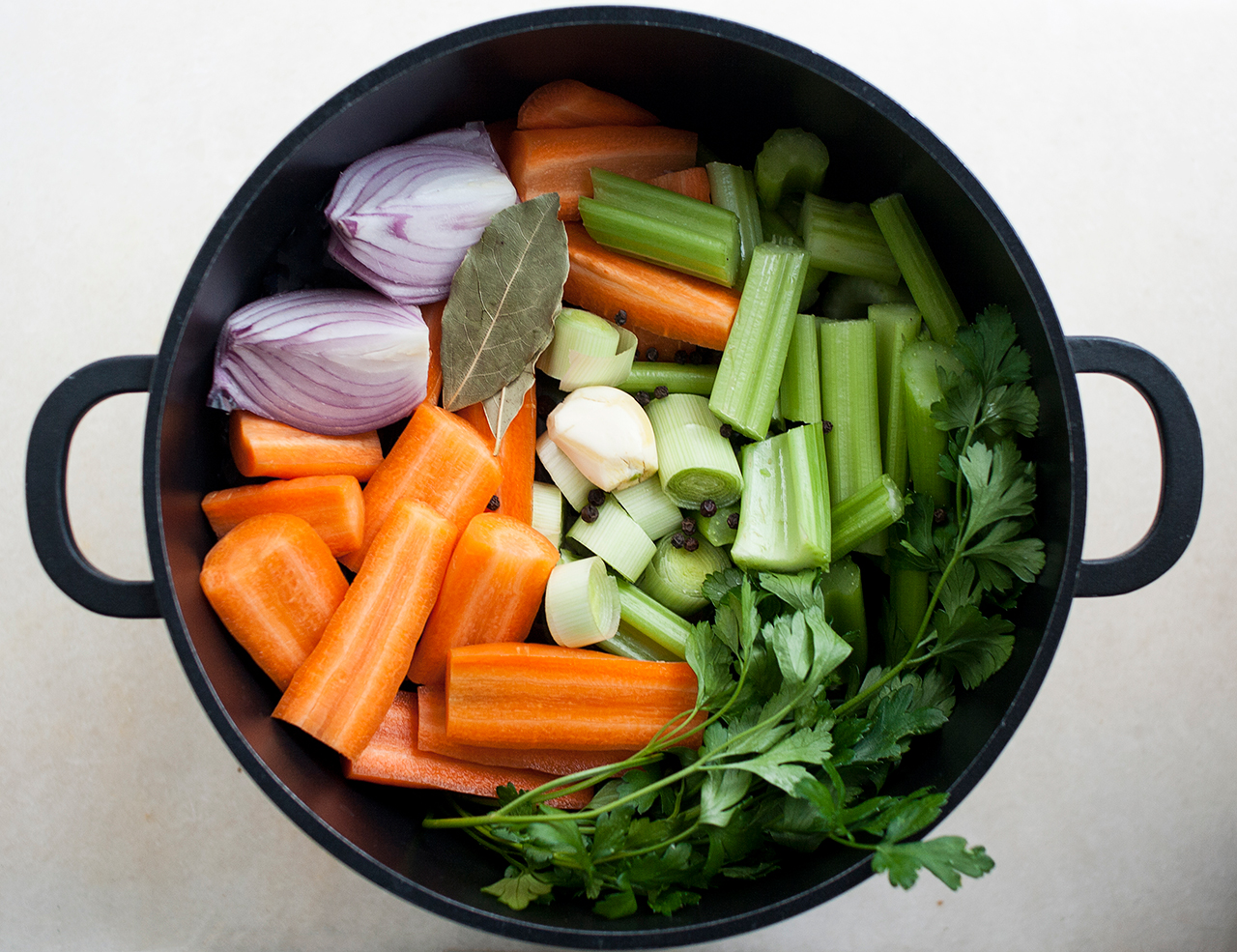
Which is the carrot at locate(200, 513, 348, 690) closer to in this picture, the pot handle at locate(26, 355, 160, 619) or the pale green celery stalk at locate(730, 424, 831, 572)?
the pot handle at locate(26, 355, 160, 619)

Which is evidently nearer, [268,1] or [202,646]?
[202,646]

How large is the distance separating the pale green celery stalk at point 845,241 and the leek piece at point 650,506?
0.38 metres

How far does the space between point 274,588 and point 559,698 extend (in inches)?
14.7

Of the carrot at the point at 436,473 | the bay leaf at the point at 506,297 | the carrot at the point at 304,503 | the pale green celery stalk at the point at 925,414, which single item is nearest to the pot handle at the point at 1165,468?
the pale green celery stalk at the point at 925,414

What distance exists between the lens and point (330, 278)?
1.15 m

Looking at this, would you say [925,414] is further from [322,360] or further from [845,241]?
[322,360]

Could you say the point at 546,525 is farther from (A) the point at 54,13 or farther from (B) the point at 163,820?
(A) the point at 54,13

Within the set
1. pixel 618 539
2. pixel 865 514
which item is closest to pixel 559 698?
pixel 618 539

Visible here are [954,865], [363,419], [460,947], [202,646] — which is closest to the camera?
[954,865]

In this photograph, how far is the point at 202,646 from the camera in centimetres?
95

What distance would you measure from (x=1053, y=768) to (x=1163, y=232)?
0.87 metres

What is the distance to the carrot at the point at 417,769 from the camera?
3.52ft

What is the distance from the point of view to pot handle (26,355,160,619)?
90 cm

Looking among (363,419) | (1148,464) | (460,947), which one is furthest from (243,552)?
(1148,464)
